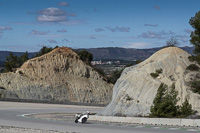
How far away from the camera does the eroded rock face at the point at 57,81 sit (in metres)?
80.2

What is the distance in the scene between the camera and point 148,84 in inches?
1484

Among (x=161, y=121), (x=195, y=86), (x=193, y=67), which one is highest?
(x=193, y=67)

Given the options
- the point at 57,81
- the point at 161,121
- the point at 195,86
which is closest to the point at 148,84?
the point at 195,86

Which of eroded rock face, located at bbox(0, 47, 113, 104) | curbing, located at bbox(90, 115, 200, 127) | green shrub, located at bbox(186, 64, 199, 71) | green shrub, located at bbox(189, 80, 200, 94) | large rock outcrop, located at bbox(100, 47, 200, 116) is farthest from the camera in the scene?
eroded rock face, located at bbox(0, 47, 113, 104)

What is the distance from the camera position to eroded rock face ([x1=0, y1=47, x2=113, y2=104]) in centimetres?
8025

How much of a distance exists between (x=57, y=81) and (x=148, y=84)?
50.1 meters

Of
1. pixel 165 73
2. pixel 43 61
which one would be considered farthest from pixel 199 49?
pixel 43 61

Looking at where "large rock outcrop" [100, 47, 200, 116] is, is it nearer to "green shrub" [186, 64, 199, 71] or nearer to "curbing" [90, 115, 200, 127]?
"green shrub" [186, 64, 199, 71]

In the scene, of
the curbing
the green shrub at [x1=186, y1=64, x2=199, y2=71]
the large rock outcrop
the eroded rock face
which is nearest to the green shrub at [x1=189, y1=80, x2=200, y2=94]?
the large rock outcrop

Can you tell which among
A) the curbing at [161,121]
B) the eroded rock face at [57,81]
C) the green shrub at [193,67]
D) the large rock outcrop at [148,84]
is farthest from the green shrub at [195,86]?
the eroded rock face at [57,81]

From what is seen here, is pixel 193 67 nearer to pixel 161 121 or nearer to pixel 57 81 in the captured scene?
pixel 161 121

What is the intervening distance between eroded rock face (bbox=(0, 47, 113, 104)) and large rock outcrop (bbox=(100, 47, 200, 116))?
4152 cm

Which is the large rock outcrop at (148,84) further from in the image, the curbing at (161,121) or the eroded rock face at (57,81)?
the eroded rock face at (57,81)

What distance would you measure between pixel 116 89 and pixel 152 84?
426 centimetres
